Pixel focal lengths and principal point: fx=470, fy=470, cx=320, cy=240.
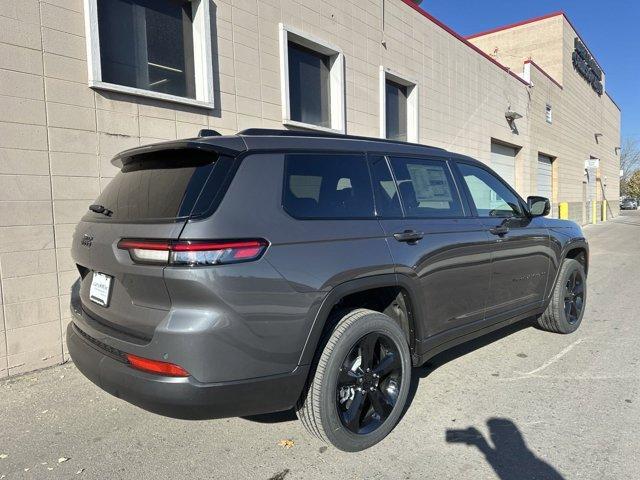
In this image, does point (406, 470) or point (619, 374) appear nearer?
point (406, 470)

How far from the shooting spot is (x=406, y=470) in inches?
106

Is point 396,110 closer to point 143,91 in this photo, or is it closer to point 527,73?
point 143,91

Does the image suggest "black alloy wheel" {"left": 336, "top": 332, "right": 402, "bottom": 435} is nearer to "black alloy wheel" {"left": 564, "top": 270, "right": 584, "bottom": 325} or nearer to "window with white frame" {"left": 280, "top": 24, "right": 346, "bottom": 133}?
"black alloy wheel" {"left": 564, "top": 270, "right": 584, "bottom": 325}

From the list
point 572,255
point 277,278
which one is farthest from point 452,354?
point 277,278

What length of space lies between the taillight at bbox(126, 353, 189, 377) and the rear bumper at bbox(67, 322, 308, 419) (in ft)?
0.07

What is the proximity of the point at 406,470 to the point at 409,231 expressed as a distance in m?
1.45

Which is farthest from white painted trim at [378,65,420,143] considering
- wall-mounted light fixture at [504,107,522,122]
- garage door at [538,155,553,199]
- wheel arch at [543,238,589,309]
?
garage door at [538,155,553,199]

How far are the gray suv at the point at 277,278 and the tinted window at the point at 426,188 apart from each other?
1 centimetres

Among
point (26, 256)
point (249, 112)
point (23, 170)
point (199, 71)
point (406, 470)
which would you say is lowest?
point (406, 470)

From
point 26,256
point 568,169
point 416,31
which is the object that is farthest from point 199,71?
point 568,169

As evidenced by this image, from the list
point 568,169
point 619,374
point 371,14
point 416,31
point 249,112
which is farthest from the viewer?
point 568,169

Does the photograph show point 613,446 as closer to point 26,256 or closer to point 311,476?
point 311,476

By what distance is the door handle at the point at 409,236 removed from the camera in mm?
3066

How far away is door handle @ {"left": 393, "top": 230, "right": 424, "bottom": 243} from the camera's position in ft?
10.1
